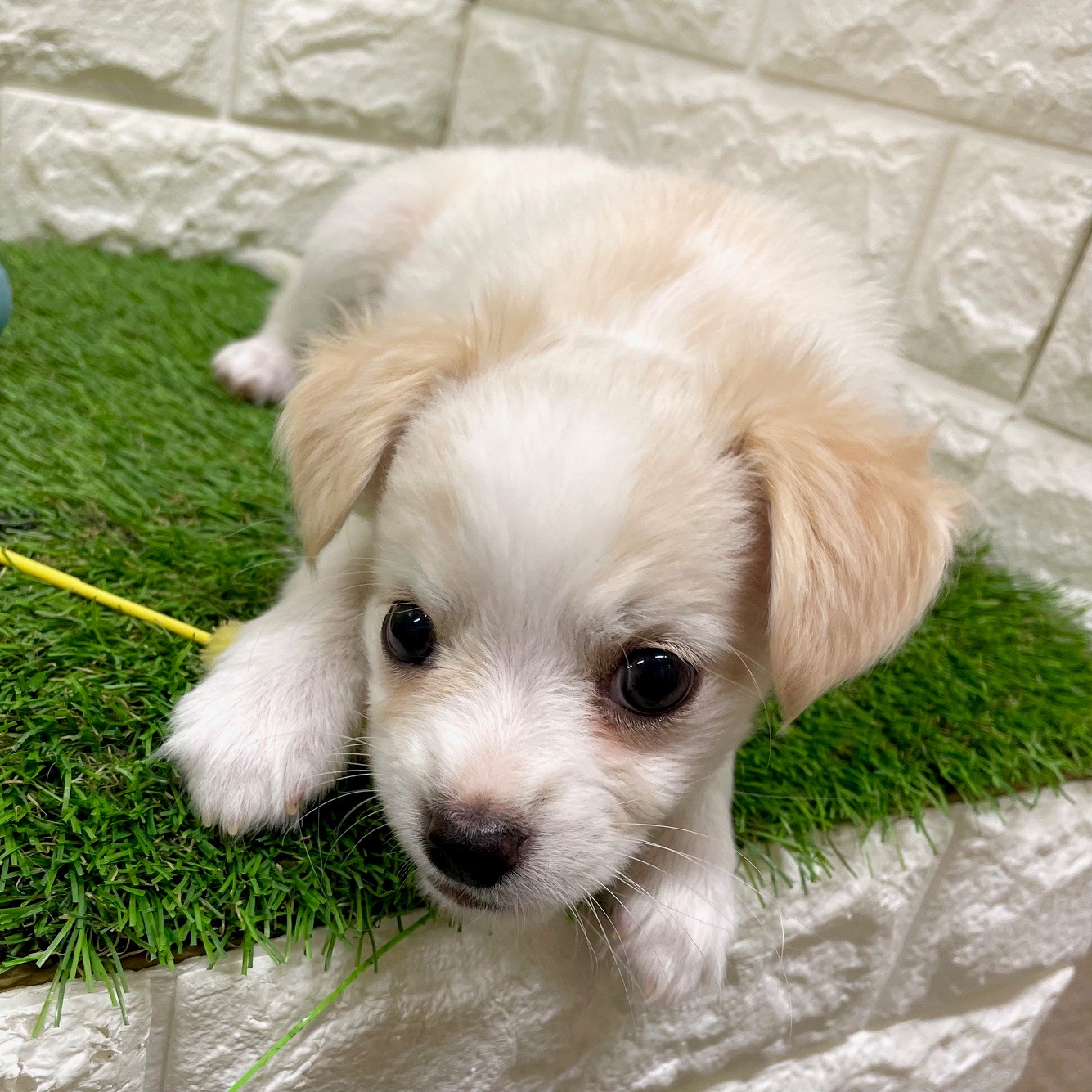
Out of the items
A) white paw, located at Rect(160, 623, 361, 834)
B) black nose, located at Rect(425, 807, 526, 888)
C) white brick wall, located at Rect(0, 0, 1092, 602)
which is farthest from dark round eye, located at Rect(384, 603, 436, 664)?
white brick wall, located at Rect(0, 0, 1092, 602)

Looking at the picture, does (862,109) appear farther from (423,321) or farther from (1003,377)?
(423,321)

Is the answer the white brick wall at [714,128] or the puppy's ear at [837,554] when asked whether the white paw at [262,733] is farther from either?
the white brick wall at [714,128]

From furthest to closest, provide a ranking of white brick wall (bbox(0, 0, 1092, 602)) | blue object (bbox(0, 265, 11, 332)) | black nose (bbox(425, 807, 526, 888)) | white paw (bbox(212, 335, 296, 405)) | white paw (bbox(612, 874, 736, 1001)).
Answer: white paw (bbox(212, 335, 296, 405)) → white brick wall (bbox(0, 0, 1092, 602)) → blue object (bbox(0, 265, 11, 332)) → white paw (bbox(612, 874, 736, 1001)) → black nose (bbox(425, 807, 526, 888))

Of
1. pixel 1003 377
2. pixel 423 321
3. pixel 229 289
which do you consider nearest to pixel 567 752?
pixel 423 321

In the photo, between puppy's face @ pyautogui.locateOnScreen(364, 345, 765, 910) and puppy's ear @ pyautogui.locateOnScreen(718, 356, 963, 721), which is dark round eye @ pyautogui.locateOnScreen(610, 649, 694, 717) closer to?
puppy's face @ pyautogui.locateOnScreen(364, 345, 765, 910)

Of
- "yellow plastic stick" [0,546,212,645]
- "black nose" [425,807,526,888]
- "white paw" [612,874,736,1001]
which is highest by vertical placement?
"black nose" [425,807,526,888]

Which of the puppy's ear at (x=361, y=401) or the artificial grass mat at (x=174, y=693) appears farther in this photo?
the puppy's ear at (x=361, y=401)

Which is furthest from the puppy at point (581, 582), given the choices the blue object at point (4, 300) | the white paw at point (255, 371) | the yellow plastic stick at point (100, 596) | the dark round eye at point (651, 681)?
the white paw at point (255, 371)
